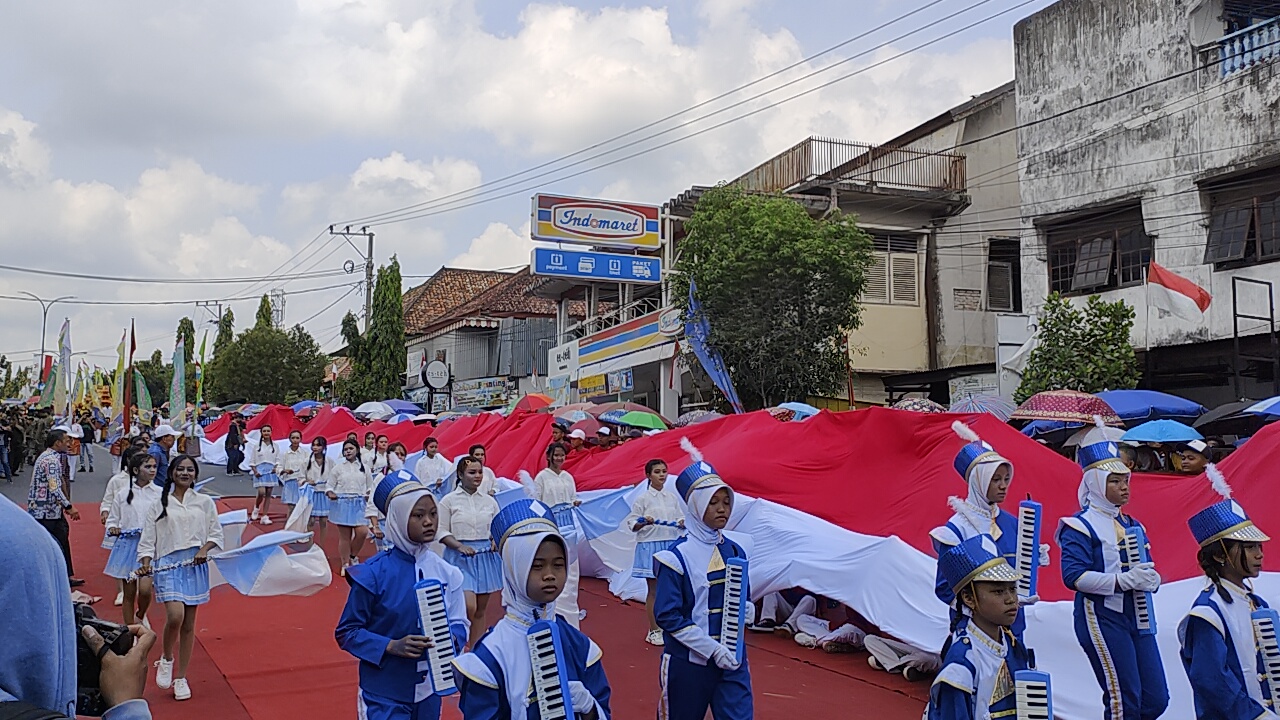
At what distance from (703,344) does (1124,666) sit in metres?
14.0

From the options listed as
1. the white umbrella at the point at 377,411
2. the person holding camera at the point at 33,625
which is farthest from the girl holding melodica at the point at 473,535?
the white umbrella at the point at 377,411

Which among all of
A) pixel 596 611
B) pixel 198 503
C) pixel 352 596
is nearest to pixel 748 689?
pixel 352 596

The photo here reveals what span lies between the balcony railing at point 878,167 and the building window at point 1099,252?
5353 millimetres

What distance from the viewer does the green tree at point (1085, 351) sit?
55.9 ft

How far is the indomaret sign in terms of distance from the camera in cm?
2916

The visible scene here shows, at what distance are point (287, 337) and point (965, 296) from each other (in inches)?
1539

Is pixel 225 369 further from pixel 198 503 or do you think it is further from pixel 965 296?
pixel 198 503

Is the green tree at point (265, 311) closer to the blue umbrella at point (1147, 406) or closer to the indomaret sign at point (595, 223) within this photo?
the indomaret sign at point (595, 223)

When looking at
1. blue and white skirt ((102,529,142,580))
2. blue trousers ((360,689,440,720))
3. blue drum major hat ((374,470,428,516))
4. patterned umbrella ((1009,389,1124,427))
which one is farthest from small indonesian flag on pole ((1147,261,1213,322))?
blue trousers ((360,689,440,720))

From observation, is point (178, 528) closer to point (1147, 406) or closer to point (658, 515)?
point (658, 515)

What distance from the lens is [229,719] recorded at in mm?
7094

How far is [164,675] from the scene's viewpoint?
7.75 meters

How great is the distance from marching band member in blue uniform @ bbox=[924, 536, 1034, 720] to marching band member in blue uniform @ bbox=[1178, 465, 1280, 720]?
1177mm

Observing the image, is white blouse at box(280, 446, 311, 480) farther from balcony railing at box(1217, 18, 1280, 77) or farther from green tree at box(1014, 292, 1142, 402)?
balcony railing at box(1217, 18, 1280, 77)
